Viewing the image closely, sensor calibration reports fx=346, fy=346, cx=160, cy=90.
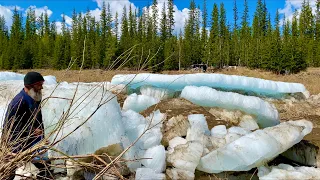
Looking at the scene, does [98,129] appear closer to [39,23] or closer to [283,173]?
[283,173]

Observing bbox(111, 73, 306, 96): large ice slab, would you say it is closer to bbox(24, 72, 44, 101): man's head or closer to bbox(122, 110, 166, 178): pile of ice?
bbox(122, 110, 166, 178): pile of ice

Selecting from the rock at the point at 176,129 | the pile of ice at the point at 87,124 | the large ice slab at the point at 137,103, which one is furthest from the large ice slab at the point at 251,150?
the large ice slab at the point at 137,103

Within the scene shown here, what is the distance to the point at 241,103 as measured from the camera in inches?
297

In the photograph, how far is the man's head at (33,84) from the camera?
308 cm

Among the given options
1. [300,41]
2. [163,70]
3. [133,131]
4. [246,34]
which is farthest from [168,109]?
[246,34]

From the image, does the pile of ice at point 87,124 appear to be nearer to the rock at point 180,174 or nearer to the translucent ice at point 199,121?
the rock at point 180,174

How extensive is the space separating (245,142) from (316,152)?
1.52 m

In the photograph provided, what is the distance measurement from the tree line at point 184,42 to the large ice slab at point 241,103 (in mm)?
27639

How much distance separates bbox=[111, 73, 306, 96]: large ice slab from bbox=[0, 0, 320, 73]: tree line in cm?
Answer: 2509

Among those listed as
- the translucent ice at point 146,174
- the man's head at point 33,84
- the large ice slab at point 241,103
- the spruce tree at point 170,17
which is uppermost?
the spruce tree at point 170,17

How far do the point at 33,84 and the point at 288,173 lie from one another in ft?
11.4

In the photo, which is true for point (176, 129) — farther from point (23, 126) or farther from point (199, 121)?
point (23, 126)

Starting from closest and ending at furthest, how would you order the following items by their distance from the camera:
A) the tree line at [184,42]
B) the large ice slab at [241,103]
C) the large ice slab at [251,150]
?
the large ice slab at [251,150], the large ice slab at [241,103], the tree line at [184,42]

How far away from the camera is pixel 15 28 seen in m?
54.3
